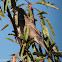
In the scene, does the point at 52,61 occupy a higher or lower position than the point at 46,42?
lower

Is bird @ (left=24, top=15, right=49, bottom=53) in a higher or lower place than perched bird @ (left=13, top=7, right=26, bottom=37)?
lower

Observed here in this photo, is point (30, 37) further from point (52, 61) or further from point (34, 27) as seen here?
point (52, 61)

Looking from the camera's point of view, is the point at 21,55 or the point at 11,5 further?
the point at 11,5

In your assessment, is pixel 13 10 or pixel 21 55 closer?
pixel 21 55

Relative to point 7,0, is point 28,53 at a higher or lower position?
lower

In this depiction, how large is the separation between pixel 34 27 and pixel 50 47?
0.15 meters

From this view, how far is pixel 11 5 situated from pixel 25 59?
0.34 meters

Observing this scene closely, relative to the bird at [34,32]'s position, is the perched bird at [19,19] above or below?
above

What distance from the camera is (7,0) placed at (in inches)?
36.6

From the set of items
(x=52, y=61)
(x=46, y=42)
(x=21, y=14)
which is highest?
(x=21, y=14)

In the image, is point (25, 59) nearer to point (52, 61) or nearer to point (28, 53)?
point (28, 53)

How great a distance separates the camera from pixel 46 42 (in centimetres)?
91

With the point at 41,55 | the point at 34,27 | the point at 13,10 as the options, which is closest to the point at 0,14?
the point at 13,10

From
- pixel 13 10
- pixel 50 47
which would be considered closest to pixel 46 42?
pixel 50 47
